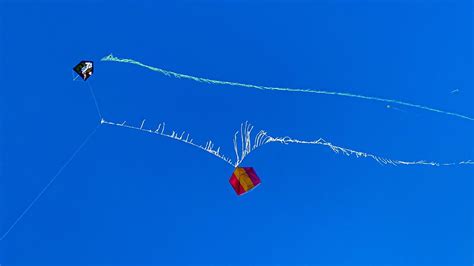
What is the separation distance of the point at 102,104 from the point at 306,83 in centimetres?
175

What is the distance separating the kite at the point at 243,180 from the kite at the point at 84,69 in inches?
58.3

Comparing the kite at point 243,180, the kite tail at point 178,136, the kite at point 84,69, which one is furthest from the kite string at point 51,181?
the kite at point 243,180

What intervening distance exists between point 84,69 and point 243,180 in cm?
162

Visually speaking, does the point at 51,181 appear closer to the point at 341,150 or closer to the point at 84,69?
the point at 84,69

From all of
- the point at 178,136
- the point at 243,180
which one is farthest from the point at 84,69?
the point at 243,180

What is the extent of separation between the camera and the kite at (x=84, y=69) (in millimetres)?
3959

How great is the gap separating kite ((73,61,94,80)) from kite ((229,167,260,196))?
1.48 m

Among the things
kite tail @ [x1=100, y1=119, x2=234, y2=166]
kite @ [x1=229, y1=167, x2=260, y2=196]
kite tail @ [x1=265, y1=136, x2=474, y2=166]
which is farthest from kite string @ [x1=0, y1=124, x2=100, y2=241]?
kite tail @ [x1=265, y1=136, x2=474, y2=166]

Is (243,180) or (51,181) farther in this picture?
(51,181)

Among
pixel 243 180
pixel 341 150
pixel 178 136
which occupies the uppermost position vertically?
pixel 341 150

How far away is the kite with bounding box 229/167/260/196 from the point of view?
12.7 feet

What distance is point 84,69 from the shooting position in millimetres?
3965

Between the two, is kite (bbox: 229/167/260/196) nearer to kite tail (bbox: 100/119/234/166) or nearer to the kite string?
kite tail (bbox: 100/119/234/166)

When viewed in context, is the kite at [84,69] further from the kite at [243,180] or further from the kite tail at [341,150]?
the kite tail at [341,150]
